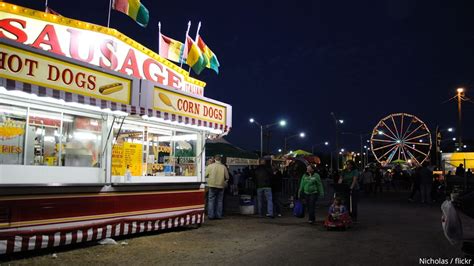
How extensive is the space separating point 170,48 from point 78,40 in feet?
14.4

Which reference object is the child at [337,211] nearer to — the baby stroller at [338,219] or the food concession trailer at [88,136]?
the baby stroller at [338,219]

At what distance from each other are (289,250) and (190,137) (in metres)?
4.60

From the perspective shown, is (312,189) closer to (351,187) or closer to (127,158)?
(351,187)

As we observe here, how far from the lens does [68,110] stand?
8078 mm

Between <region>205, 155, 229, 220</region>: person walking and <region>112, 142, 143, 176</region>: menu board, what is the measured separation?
320cm

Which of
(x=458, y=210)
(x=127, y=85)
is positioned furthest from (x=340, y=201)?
(x=127, y=85)

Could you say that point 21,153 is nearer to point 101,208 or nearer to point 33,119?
point 33,119

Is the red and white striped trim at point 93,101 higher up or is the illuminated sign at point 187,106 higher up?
the illuminated sign at point 187,106

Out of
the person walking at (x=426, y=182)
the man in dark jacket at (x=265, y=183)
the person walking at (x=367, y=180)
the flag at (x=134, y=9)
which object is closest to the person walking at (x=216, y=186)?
the man in dark jacket at (x=265, y=183)

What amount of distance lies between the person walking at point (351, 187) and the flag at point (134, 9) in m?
6.84

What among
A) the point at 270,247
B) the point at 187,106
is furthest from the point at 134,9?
the point at 270,247

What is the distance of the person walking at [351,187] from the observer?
12.3m

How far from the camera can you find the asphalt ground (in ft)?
23.0

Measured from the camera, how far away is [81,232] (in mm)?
7867
